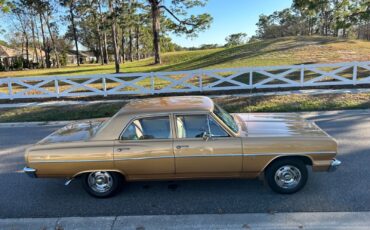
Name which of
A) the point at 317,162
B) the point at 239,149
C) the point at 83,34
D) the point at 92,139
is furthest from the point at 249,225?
the point at 83,34

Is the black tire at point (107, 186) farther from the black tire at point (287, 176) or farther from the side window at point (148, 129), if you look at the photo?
the black tire at point (287, 176)

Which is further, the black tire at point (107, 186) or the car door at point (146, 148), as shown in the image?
the black tire at point (107, 186)

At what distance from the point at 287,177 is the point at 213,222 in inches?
52.8

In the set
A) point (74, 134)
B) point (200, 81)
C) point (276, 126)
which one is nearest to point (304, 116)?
point (200, 81)

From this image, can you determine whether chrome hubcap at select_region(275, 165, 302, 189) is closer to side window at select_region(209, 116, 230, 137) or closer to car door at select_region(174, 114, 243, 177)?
car door at select_region(174, 114, 243, 177)

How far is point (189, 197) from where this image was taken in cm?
434

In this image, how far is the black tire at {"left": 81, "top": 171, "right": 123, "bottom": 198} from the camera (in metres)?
4.35

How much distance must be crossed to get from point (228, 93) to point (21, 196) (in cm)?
1001

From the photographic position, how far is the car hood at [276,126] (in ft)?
14.0

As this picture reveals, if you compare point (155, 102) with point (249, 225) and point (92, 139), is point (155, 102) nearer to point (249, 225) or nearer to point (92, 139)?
point (92, 139)

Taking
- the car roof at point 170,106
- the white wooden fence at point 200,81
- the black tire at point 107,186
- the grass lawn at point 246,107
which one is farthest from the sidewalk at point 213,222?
the white wooden fence at point 200,81

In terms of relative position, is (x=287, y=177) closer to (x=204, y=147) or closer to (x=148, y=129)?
(x=204, y=147)

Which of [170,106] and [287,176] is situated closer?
[287,176]

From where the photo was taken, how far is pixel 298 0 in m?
18.6
